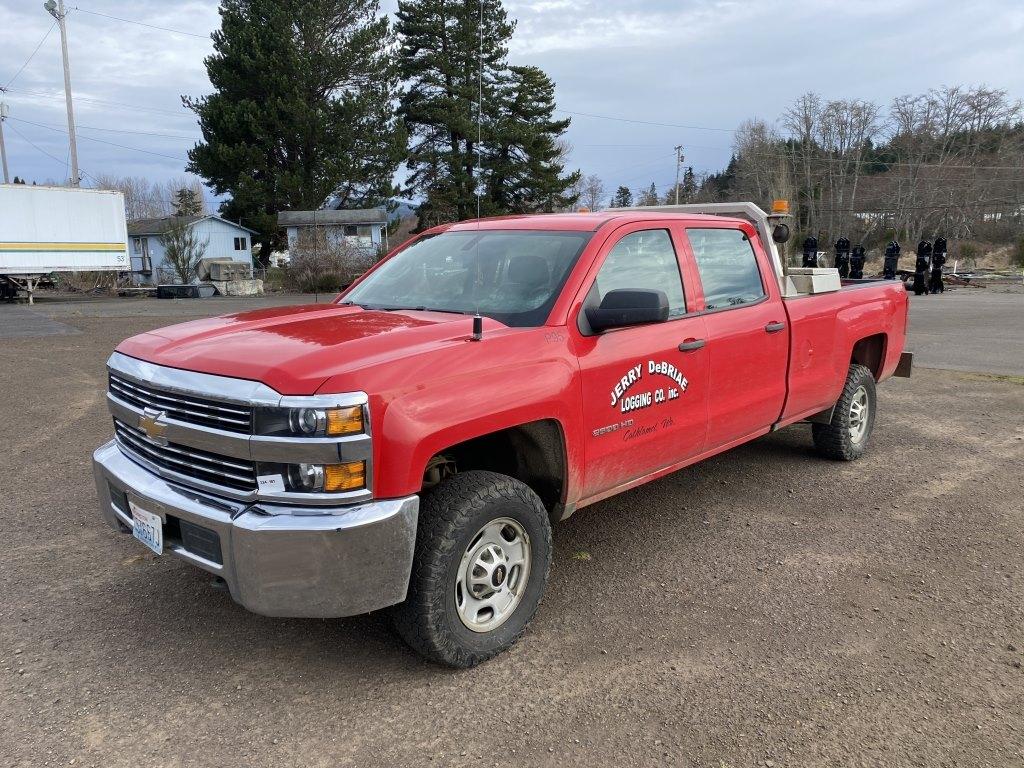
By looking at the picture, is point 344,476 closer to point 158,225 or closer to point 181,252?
point 181,252

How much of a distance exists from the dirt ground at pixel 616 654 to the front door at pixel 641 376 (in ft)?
2.23

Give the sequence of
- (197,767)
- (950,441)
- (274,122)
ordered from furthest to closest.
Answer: (274,122), (950,441), (197,767)

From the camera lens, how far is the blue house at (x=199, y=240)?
42.0 metres

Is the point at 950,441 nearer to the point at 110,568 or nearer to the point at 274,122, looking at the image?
the point at 110,568

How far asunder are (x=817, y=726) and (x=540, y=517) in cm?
129

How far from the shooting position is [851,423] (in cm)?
588

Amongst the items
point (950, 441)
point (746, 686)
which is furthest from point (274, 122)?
point (746, 686)

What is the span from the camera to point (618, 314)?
11.0 ft

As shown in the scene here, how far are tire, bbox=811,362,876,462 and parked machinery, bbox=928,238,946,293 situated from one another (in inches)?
843

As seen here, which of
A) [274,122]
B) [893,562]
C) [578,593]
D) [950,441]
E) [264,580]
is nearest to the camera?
[264,580]

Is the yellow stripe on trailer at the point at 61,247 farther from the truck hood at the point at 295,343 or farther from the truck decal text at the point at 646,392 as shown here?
the truck decal text at the point at 646,392

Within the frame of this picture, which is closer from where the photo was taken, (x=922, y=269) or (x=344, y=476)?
(x=344, y=476)

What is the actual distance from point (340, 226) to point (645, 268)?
3519 cm

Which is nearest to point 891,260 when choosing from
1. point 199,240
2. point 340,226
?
point 340,226
